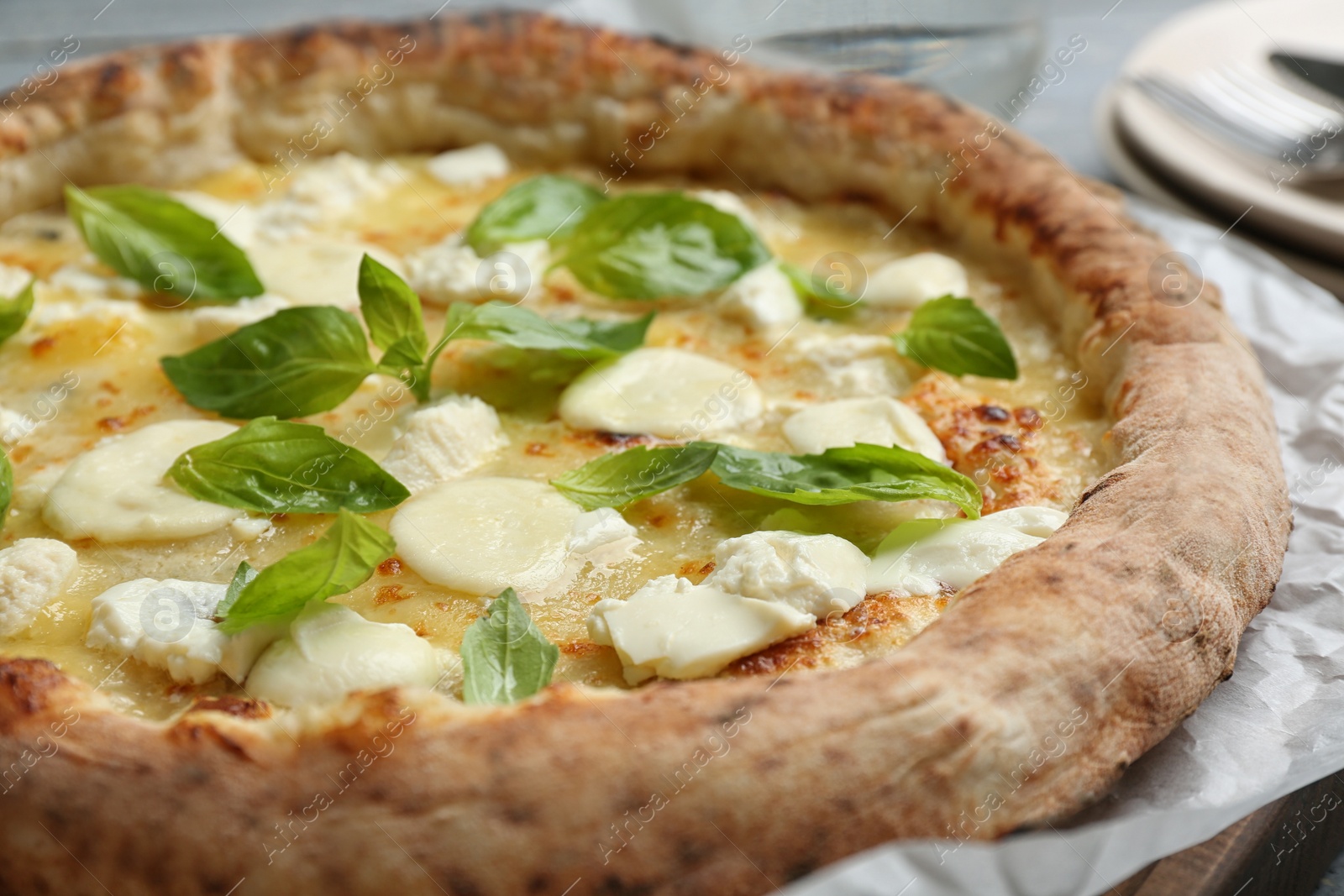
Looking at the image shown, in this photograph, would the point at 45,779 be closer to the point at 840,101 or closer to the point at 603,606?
the point at 603,606

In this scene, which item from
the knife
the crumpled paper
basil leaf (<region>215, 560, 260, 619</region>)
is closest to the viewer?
the crumpled paper

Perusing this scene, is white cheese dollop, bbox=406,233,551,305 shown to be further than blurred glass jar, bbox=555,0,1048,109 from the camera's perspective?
No

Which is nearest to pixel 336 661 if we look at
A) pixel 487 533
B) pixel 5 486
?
pixel 487 533

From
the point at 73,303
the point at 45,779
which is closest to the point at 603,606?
the point at 45,779

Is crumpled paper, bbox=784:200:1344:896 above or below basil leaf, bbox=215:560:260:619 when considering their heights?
below

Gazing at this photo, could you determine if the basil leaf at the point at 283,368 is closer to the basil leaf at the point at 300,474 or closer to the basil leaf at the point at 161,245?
the basil leaf at the point at 300,474

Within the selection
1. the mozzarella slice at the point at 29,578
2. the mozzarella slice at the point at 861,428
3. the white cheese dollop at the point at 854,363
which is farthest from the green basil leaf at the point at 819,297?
the mozzarella slice at the point at 29,578

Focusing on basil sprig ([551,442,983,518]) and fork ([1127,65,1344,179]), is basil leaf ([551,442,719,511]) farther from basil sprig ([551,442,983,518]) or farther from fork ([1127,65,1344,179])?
fork ([1127,65,1344,179])

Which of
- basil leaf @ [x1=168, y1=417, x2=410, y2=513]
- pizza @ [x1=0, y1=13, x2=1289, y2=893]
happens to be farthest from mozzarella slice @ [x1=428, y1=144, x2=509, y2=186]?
basil leaf @ [x1=168, y1=417, x2=410, y2=513]
